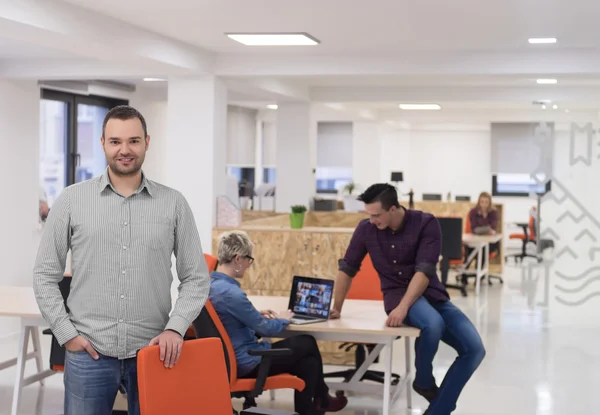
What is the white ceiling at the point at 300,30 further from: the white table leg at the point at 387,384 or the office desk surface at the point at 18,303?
the white table leg at the point at 387,384

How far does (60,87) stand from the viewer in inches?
384

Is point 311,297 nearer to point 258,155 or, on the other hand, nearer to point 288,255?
point 288,255

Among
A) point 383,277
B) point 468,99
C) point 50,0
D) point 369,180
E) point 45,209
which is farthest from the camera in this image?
point 369,180

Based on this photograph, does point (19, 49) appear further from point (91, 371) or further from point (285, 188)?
point (91, 371)

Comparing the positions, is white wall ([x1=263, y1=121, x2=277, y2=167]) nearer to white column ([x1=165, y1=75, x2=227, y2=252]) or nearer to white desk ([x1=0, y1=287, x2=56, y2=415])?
white column ([x1=165, y1=75, x2=227, y2=252])

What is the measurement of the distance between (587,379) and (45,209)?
19.0 feet

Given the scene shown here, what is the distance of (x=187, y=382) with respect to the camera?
275cm

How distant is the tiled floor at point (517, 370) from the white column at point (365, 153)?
6.59 m

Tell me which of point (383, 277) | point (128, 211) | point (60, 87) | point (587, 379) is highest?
point (60, 87)

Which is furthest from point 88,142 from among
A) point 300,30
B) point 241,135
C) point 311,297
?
point 311,297

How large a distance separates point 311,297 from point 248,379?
64 cm

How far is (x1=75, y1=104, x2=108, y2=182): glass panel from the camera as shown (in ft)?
36.3

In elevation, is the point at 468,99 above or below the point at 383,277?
above

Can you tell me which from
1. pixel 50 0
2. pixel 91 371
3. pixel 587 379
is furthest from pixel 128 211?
pixel 587 379
